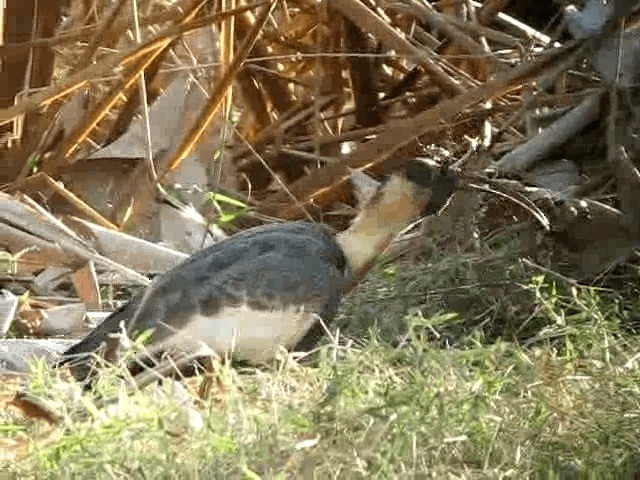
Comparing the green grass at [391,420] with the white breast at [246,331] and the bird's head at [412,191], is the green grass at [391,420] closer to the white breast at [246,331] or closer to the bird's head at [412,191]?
the white breast at [246,331]

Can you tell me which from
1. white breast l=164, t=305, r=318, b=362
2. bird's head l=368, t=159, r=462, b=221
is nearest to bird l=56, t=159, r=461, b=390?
white breast l=164, t=305, r=318, b=362

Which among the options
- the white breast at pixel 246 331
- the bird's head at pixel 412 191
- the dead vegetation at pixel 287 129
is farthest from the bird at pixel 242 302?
the dead vegetation at pixel 287 129

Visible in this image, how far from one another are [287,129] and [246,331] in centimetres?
180

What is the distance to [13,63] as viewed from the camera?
4008 millimetres

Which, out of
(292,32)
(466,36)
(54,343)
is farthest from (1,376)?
(292,32)

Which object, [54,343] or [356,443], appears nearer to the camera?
[356,443]

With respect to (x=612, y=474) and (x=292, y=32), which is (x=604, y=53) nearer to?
(x=612, y=474)

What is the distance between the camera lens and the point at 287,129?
4.16 metres

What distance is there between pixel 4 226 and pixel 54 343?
1.80ft

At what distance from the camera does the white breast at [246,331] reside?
7.82 ft

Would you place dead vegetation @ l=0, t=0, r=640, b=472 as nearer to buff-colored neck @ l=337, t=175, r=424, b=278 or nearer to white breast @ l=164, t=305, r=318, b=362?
buff-colored neck @ l=337, t=175, r=424, b=278

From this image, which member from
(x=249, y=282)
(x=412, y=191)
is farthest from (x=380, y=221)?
(x=249, y=282)

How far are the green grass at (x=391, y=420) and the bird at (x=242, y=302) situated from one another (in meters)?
0.06

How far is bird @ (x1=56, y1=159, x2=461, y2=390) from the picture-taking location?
2389 millimetres
